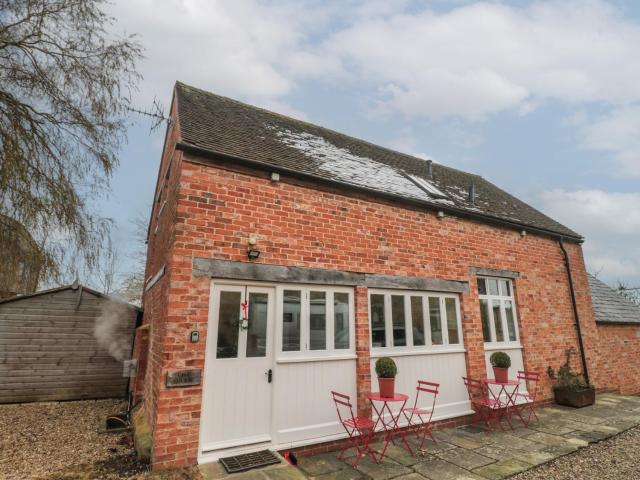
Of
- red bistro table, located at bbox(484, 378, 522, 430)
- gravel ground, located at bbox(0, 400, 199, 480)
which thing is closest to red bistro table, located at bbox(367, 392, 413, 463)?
red bistro table, located at bbox(484, 378, 522, 430)

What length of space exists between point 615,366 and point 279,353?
10.2 meters

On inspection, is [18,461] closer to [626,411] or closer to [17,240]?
[17,240]

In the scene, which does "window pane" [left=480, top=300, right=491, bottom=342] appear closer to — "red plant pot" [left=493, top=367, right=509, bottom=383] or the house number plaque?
"red plant pot" [left=493, top=367, right=509, bottom=383]

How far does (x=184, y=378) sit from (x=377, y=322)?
3188mm

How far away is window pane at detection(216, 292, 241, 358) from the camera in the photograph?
4566mm

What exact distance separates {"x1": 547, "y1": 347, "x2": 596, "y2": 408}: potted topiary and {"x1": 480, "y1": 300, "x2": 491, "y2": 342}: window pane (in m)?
2.11

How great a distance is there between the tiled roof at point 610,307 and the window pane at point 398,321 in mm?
7063

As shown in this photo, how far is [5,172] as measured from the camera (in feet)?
17.3

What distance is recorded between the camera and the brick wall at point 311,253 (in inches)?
167

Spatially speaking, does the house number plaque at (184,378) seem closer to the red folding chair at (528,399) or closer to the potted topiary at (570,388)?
the red folding chair at (528,399)

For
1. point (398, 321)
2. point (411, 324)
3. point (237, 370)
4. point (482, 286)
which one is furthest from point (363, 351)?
point (482, 286)

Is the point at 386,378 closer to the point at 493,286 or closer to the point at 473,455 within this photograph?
the point at 473,455

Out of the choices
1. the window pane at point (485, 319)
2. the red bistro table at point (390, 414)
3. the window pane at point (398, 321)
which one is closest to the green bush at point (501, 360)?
the window pane at point (485, 319)

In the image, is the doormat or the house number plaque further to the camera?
the house number plaque
